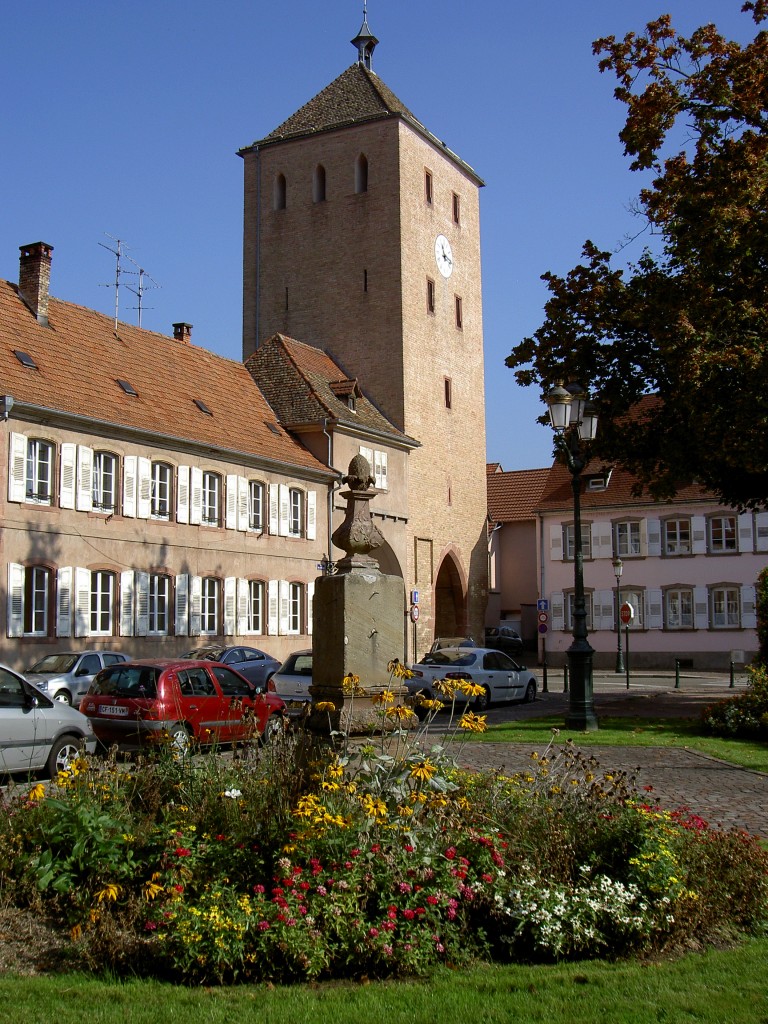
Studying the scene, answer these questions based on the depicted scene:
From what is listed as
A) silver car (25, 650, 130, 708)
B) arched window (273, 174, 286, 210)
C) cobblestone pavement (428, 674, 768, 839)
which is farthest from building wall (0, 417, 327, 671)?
arched window (273, 174, 286, 210)

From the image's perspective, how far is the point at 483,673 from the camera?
25016 mm

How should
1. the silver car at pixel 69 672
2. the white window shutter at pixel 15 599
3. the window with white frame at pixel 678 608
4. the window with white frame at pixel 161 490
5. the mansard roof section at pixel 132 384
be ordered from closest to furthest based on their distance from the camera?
the silver car at pixel 69 672, the white window shutter at pixel 15 599, the mansard roof section at pixel 132 384, the window with white frame at pixel 161 490, the window with white frame at pixel 678 608

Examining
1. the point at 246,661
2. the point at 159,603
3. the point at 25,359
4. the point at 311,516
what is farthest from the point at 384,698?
the point at 311,516

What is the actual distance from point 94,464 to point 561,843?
2352 cm

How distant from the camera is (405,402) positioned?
4509 centimetres

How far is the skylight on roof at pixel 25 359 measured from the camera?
91.0 ft

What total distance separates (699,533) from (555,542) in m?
6.11

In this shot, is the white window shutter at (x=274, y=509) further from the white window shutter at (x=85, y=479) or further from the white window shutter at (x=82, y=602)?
the white window shutter at (x=82, y=602)

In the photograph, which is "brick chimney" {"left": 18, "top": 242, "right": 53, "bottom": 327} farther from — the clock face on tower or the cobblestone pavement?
the clock face on tower

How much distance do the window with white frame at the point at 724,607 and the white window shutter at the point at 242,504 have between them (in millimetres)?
20996

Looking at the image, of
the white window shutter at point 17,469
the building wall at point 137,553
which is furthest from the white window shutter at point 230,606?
the white window shutter at point 17,469

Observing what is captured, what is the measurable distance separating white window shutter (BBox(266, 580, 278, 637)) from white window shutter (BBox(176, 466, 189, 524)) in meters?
4.60

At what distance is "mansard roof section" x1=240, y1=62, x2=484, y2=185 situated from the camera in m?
48.0

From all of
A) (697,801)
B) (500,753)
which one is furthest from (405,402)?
(697,801)
